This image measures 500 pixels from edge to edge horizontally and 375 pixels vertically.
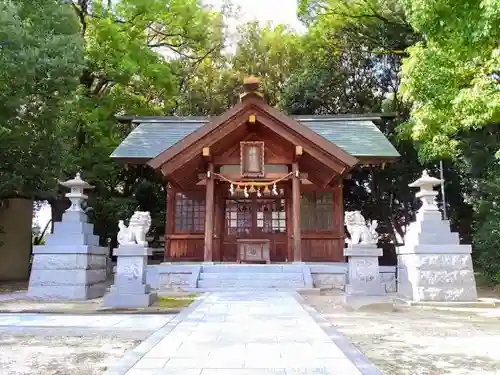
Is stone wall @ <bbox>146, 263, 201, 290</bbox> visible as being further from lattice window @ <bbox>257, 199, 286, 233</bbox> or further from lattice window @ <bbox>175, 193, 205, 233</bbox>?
lattice window @ <bbox>257, 199, 286, 233</bbox>

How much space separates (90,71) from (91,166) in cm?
407

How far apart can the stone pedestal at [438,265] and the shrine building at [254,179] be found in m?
3.87

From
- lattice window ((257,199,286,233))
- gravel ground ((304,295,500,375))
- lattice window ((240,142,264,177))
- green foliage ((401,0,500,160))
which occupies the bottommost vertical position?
gravel ground ((304,295,500,375))

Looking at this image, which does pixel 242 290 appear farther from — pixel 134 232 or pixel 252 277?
pixel 134 232

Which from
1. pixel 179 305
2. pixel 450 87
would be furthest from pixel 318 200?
pixel 179 305

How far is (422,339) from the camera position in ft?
17.7

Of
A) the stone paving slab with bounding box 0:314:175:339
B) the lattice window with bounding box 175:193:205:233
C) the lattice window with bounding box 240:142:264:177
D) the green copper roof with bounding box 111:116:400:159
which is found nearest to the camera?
the stone paving slab with bounding box 0:314:175:339

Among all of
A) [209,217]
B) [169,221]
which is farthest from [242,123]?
[169,221]

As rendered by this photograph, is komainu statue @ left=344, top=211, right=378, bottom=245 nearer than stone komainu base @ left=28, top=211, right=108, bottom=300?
Yes

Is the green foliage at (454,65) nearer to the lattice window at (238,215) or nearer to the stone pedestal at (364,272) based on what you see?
the stone pedestal at (364,272)

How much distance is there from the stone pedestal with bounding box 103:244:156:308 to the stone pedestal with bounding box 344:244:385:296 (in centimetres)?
399

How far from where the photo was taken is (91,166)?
1797 cm

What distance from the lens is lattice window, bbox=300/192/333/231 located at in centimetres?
1552

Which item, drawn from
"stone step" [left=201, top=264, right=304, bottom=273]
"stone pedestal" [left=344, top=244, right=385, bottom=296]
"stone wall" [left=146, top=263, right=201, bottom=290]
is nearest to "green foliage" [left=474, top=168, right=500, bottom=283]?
"stone step" [left=201, top=264, right=304, bottom=273]
